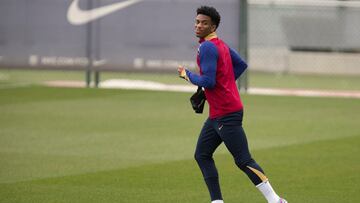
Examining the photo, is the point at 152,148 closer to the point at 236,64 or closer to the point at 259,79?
the point at 236,64

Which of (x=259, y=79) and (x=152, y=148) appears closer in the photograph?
(x=152, y=148)

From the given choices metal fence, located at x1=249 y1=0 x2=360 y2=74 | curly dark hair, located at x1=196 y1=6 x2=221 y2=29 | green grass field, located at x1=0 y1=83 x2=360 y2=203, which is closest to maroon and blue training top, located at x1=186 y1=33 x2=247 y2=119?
curly dark hair, located at x1=196 y1=6 x2=221 y2=29

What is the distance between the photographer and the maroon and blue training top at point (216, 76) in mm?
9016

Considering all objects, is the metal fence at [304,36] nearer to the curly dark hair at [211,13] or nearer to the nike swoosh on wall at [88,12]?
the nike swoosh on wall at [88,12]

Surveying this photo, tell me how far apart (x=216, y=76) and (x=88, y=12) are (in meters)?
14.7

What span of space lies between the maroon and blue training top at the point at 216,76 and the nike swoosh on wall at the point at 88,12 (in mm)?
14172

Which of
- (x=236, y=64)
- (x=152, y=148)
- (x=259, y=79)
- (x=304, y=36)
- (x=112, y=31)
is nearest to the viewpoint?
(x=236, y=64)

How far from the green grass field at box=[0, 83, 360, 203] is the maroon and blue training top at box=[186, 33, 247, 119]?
145cm

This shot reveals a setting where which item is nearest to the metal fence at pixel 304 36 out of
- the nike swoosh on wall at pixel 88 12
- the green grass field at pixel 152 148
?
the nike swoosh on wall at pixel 88 12

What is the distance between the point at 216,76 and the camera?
9.15 meters

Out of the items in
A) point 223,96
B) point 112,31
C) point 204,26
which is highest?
point 204,26

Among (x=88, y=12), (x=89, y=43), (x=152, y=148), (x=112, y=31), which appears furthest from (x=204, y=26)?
(x=88, y=12)

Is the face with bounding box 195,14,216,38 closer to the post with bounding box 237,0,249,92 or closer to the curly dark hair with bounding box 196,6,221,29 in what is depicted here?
the curly dark hair with bounding box 196,6,221,29

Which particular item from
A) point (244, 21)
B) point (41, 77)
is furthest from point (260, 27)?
point (41, 77)
